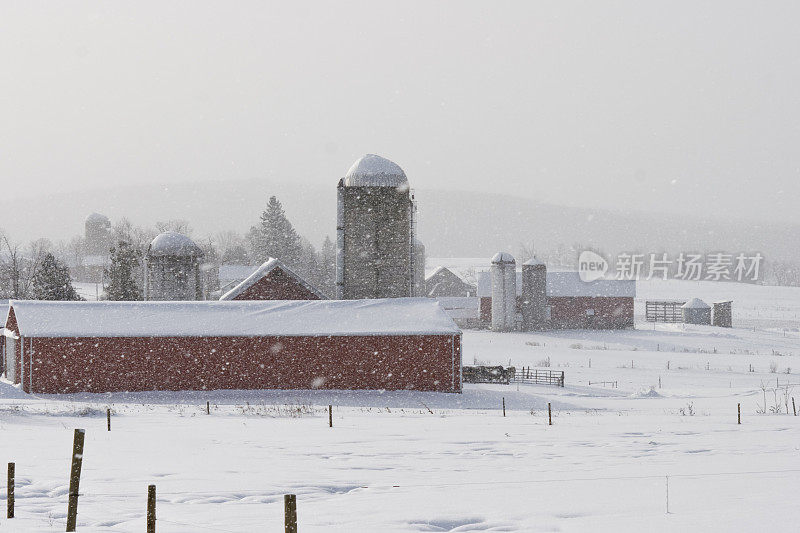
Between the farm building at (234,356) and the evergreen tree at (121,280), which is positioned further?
the evergreen tree at (121,280)

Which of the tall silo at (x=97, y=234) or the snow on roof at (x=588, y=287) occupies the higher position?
the tall silo at (x=97, y=234)

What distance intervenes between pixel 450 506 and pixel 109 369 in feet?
81.7

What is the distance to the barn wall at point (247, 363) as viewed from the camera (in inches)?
1337

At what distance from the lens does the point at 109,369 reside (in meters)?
34.0

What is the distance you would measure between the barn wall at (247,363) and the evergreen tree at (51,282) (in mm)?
29961

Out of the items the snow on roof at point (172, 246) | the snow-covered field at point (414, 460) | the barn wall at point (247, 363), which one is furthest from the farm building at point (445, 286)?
the barn wall at point (247, 363)

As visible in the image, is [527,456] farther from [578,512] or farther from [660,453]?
[578,512]

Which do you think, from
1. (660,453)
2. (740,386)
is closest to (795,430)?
(660,453)

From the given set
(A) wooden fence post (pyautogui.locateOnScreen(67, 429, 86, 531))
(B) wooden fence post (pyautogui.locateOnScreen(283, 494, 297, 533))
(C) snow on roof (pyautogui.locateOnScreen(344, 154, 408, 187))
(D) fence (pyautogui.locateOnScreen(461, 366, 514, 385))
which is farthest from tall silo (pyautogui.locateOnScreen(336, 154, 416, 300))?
(B) wooden fence post (pyautogui.locateOnScreen(283, 494, 297, 533))

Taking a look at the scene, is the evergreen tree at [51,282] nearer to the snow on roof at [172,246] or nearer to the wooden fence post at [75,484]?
the snow on roof at [172,246]

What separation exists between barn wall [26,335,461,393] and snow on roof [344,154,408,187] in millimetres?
9672

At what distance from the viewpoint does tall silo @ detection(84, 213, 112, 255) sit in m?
165

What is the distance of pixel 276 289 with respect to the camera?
4241 centimetres

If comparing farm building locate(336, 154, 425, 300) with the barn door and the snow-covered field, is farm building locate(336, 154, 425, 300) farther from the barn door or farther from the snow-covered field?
the barn door
